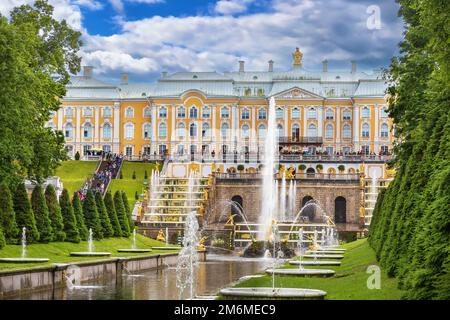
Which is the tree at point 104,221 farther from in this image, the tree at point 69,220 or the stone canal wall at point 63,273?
the stone canal wall at point 63,273

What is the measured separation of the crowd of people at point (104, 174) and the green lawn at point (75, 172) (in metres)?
0.70

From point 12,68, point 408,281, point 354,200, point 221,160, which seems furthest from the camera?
point 221,160

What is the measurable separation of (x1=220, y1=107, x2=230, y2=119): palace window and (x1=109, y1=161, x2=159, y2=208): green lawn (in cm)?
2165

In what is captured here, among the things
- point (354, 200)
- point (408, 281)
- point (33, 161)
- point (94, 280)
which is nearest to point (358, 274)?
point (408, 281)

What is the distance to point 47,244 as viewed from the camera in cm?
2977

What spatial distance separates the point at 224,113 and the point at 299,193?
129 ft

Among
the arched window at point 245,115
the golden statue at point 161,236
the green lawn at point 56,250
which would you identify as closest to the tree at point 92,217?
the green lawn at point 56,250

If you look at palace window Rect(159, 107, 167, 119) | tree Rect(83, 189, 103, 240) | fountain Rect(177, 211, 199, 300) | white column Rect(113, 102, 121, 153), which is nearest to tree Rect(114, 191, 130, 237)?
tree Rect(83, 189, 103, 240)

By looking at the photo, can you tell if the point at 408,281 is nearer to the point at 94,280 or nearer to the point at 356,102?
the point at 94,280

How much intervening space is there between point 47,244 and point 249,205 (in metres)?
34.7

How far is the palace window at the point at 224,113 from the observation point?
102250mm

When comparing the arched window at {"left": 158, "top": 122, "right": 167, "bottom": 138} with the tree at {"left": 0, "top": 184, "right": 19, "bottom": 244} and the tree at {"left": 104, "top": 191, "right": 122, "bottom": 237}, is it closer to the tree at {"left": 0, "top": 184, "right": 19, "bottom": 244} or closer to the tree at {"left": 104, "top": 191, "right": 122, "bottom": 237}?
the tree at {"left": 104, "top": 191, "right": 122, "bottom": 237}

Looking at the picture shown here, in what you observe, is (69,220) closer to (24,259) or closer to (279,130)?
(24,259)

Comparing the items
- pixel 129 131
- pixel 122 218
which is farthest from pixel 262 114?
A: pixel 122 218
